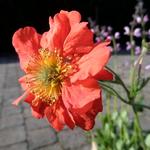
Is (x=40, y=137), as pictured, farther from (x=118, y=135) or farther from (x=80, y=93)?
(x=80, y=93)

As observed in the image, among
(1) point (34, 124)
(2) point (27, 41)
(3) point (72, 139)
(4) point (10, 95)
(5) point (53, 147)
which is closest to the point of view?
(2) point (27, 41)

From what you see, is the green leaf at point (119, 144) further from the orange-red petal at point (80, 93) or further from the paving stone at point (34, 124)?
the orange-red petal at point (80, 93)

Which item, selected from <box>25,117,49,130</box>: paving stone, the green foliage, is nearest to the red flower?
the green foliage

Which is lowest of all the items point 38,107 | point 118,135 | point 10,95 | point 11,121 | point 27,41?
point 10,95

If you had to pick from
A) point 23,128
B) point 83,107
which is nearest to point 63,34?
point 83,107

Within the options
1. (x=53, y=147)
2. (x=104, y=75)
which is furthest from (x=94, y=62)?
(x=53, y=147)

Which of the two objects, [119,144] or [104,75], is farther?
[119,144]

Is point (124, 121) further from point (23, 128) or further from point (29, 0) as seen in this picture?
point (29, 0)

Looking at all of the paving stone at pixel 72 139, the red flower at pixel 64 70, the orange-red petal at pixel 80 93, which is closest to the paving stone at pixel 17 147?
the paving stone at pixel 72 139
